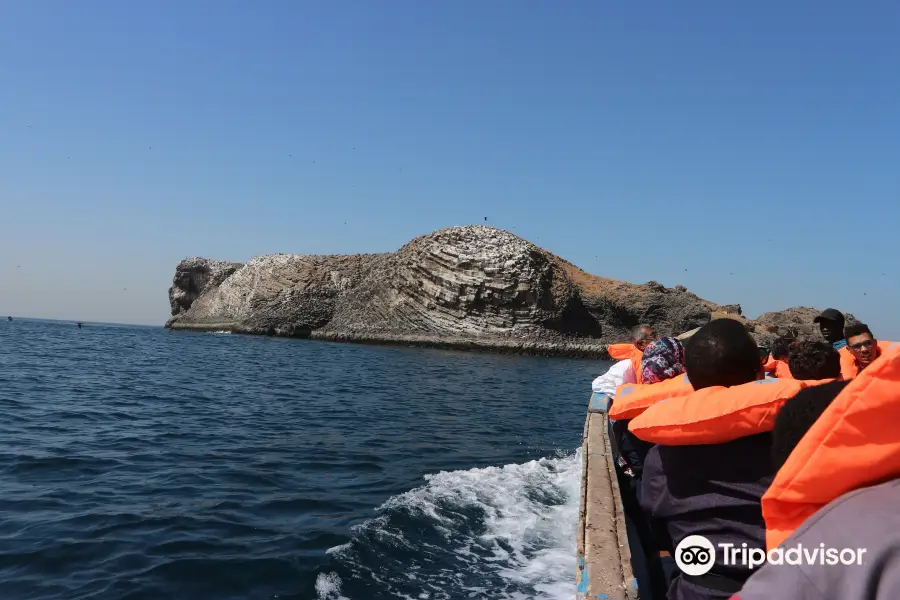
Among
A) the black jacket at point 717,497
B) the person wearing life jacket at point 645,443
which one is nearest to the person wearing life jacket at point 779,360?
the person wearing life jacket at point 645,443

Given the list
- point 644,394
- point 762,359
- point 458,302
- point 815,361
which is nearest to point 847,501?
point 644,394

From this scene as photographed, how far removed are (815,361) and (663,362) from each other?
93 cm

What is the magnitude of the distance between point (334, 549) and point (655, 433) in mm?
3960

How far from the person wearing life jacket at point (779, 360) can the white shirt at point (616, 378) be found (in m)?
1.23

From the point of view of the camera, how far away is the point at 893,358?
50.3 inches

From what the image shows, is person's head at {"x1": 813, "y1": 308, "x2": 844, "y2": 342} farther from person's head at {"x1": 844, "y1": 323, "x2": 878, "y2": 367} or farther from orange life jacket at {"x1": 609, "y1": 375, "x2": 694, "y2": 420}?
orange life jacket at {"x1": 609, "y1": 375, "x2": 694, "y2": 420}

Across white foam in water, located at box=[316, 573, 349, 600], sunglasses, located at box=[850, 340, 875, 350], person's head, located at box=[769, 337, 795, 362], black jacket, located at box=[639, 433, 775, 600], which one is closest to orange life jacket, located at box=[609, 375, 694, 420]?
black jacket, located at box=[639, 433, 775, 600]

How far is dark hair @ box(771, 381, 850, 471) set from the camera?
5.74ft

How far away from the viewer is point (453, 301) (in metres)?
48.8

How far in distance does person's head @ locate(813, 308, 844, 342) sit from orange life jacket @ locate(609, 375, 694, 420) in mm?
3010

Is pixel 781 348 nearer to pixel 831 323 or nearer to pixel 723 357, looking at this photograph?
pixel 831 323

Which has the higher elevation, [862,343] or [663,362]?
[862,343]

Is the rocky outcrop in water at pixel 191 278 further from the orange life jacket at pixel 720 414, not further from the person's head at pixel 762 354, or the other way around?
the orange life jacket at pixel 720 414

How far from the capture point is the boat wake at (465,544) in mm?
4930
